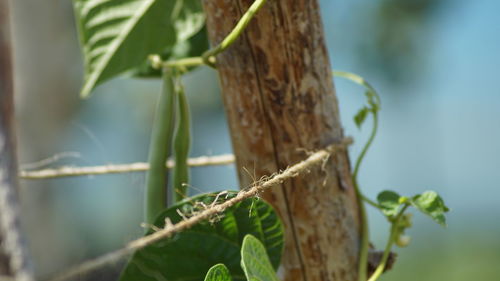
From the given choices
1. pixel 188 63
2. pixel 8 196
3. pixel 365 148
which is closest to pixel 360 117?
pixel 365 148

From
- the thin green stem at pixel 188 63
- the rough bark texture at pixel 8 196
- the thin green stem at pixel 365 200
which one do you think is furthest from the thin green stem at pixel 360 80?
the rough bark texture at pixel 8 196

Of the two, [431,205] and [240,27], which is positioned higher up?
[240,27]

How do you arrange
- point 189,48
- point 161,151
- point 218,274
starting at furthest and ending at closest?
point 189,48 → point 161,151 → point 218,274

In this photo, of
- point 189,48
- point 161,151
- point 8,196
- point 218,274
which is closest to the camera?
point 8,196

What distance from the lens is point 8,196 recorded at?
19 cm

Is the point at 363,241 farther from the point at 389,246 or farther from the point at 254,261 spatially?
the point at 254,261

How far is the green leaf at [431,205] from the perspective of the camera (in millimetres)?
396

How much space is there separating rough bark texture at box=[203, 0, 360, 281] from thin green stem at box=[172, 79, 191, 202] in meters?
0.04

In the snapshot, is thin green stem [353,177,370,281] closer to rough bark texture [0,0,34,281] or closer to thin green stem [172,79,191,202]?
Result: thin green stem [172,79,191,202]

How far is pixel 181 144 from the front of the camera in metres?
0.43

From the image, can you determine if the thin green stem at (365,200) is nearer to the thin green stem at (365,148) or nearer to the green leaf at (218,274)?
the thin green stem at (365,148)

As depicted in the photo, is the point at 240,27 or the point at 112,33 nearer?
the point at 240,27

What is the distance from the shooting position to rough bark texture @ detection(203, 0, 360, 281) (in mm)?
394

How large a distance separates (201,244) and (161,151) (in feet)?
0.29
